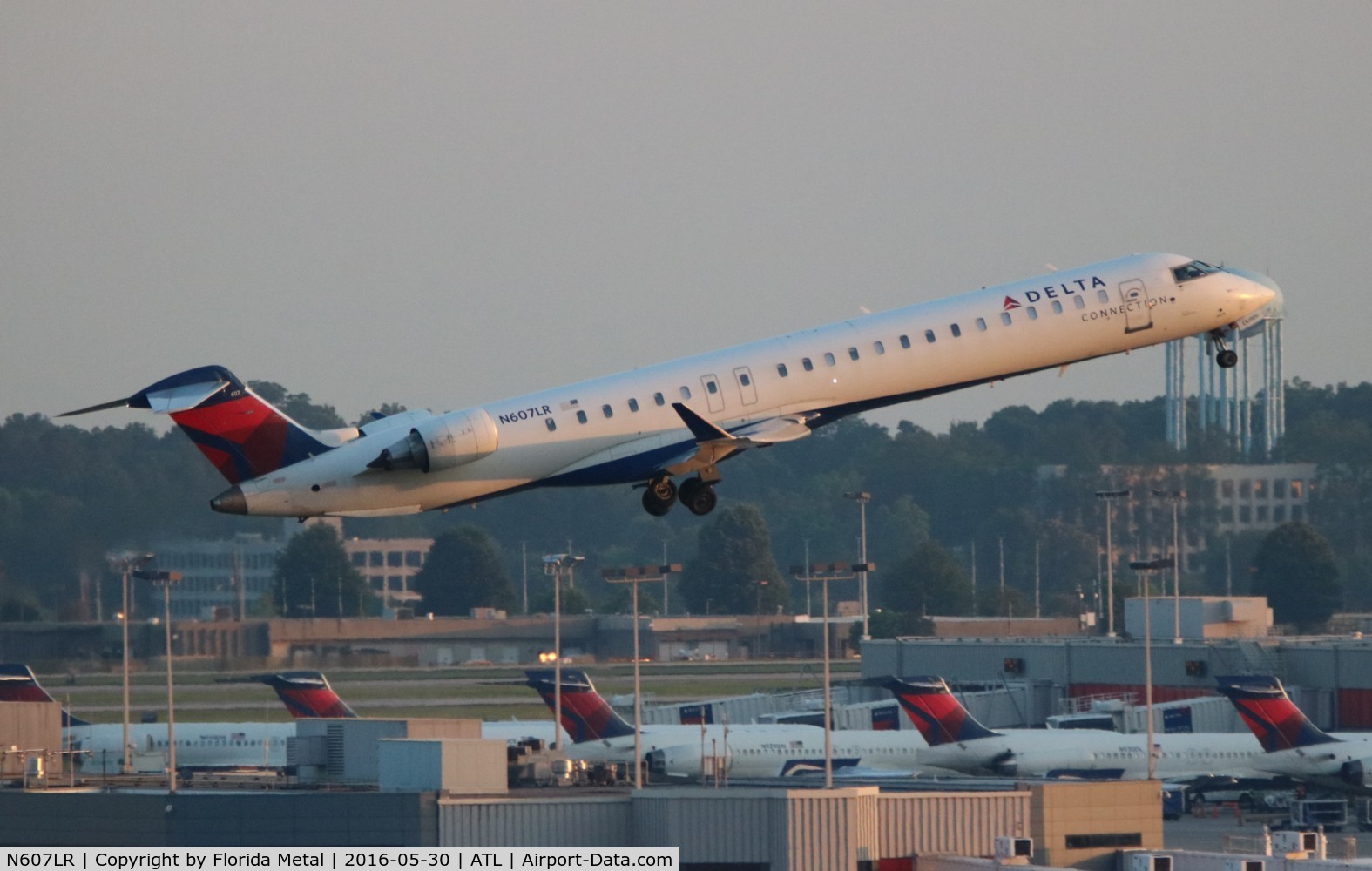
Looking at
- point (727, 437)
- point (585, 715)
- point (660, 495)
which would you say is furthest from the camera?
point (585, 715)

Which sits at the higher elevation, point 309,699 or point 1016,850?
point 309,699

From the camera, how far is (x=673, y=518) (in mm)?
185250

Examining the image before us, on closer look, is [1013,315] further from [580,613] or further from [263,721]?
[580,613]

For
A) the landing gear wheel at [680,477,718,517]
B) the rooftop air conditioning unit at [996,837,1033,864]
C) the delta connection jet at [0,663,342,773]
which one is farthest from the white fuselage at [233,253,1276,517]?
the delta connection jet at [0,663,342,773]

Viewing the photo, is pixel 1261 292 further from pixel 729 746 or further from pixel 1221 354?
pixel 729 746

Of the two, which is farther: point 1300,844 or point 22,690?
point 22,690

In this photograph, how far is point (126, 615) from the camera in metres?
77.8

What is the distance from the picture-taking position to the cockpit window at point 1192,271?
59.3 m

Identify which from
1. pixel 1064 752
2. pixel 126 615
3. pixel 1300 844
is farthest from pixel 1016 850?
pixel 126 615

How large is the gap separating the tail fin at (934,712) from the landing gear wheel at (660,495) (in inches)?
1157

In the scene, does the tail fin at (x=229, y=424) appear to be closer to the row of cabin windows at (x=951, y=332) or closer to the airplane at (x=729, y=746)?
the row of cabin windows at (x=951, y=332)

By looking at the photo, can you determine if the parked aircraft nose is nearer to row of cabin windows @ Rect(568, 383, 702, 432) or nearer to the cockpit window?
row of cabin windows @ Rect(568, 383, 702, 432)

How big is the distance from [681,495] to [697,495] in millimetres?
486
